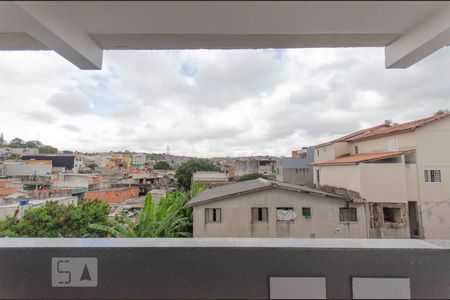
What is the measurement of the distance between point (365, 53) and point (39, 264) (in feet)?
6.89

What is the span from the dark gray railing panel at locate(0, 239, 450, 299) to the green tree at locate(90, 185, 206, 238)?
0.45 metres

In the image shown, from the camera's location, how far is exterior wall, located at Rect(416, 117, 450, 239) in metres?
1.30

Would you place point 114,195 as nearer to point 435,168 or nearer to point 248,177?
point 248,177

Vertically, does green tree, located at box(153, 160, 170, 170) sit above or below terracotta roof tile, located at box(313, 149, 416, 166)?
Answer: below

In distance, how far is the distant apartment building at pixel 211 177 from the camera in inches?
78.0

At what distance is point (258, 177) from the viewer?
2.11 m

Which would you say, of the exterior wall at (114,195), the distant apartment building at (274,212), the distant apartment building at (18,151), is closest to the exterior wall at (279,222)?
the distant apartment building at (274,212)

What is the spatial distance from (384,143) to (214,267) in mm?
1339

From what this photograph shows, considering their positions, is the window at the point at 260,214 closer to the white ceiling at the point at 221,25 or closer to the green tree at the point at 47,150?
the white ceiling at the point at 221,25

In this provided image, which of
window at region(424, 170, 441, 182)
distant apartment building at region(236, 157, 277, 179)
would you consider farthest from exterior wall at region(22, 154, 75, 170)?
window at region(424, 170, 441, 182)

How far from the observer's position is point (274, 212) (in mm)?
2070

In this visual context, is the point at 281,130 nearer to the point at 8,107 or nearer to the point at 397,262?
the point at 397,262

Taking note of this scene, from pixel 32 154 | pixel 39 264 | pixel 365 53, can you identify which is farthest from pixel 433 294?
pixel 32 154

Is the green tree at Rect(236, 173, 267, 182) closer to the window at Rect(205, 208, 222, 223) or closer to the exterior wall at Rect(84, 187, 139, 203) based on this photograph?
the window at Rect(205, 208, 222, 223)
